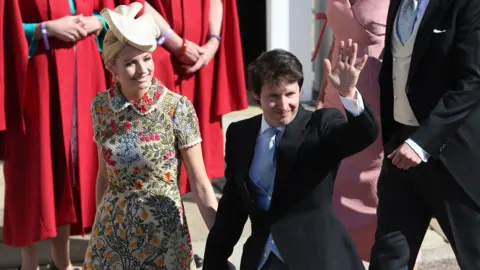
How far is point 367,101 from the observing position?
389cm

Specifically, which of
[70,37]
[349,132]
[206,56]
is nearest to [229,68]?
[206,56]

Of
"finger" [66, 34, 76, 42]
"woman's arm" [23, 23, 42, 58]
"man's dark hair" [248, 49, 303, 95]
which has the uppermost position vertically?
"man's dark hair" [248, 49, 303, 95]

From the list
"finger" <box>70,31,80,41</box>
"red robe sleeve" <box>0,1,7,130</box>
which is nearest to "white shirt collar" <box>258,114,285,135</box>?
"finger" <box>70,31,80,41</box>

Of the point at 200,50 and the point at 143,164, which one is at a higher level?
the point at 200,50

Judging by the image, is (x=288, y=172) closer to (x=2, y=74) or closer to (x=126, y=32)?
(x=126, y=32)

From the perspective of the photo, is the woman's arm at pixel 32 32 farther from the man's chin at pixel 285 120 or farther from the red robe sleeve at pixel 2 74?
the man's chin at pixel 285 120

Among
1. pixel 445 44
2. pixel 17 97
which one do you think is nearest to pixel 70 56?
pixel 17 97

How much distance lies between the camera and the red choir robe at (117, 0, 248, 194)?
413cm

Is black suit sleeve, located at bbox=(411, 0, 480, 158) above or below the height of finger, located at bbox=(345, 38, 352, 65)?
below

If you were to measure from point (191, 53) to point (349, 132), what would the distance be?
5.70 feet

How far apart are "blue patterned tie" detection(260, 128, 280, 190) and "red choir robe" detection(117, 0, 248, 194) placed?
152 cm

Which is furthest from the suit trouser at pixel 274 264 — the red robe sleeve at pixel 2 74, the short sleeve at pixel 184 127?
the red robe sleeve at pixel 2 74

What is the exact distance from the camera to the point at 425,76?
3.02 m

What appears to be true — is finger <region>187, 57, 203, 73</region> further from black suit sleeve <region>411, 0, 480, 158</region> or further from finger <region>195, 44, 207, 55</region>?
black suit sleeve <region>411, 0, 480, 158</region>
